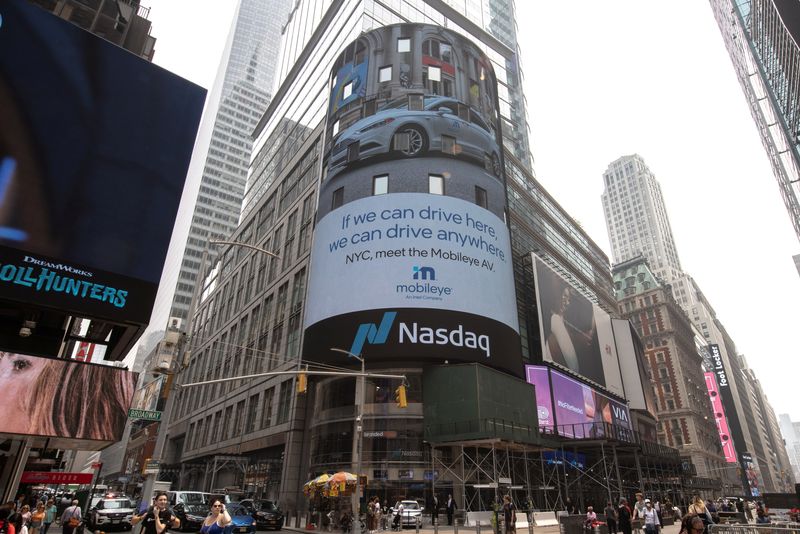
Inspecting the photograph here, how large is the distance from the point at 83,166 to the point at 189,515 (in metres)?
21.6

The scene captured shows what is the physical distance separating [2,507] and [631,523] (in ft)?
78.9

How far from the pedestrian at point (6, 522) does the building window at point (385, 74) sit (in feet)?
142

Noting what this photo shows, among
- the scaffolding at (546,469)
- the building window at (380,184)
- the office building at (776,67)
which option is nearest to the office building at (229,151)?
the building window at (380,184)

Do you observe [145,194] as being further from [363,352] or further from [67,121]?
[363,352]

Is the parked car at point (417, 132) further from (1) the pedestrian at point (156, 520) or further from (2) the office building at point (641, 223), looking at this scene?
(2) the office building at point (641, 223)

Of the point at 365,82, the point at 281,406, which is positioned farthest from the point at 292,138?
the point at 281,406

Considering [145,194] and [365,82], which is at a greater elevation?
[365,82]

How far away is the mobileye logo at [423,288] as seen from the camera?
1435 inches

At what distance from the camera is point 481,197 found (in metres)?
43.1

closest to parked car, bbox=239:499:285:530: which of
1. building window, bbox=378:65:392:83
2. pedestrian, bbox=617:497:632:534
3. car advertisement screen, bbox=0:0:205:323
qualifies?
pedestrian, bbox=617:497:632:534

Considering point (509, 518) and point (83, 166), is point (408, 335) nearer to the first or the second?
point (509, 518)

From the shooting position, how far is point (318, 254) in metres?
41.9

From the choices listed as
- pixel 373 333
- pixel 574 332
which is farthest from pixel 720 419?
pixel 373 333

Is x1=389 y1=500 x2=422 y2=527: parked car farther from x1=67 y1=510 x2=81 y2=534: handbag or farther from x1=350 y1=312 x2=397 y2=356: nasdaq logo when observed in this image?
x1=67 y1=510 x2=81 y2=534: handbag
